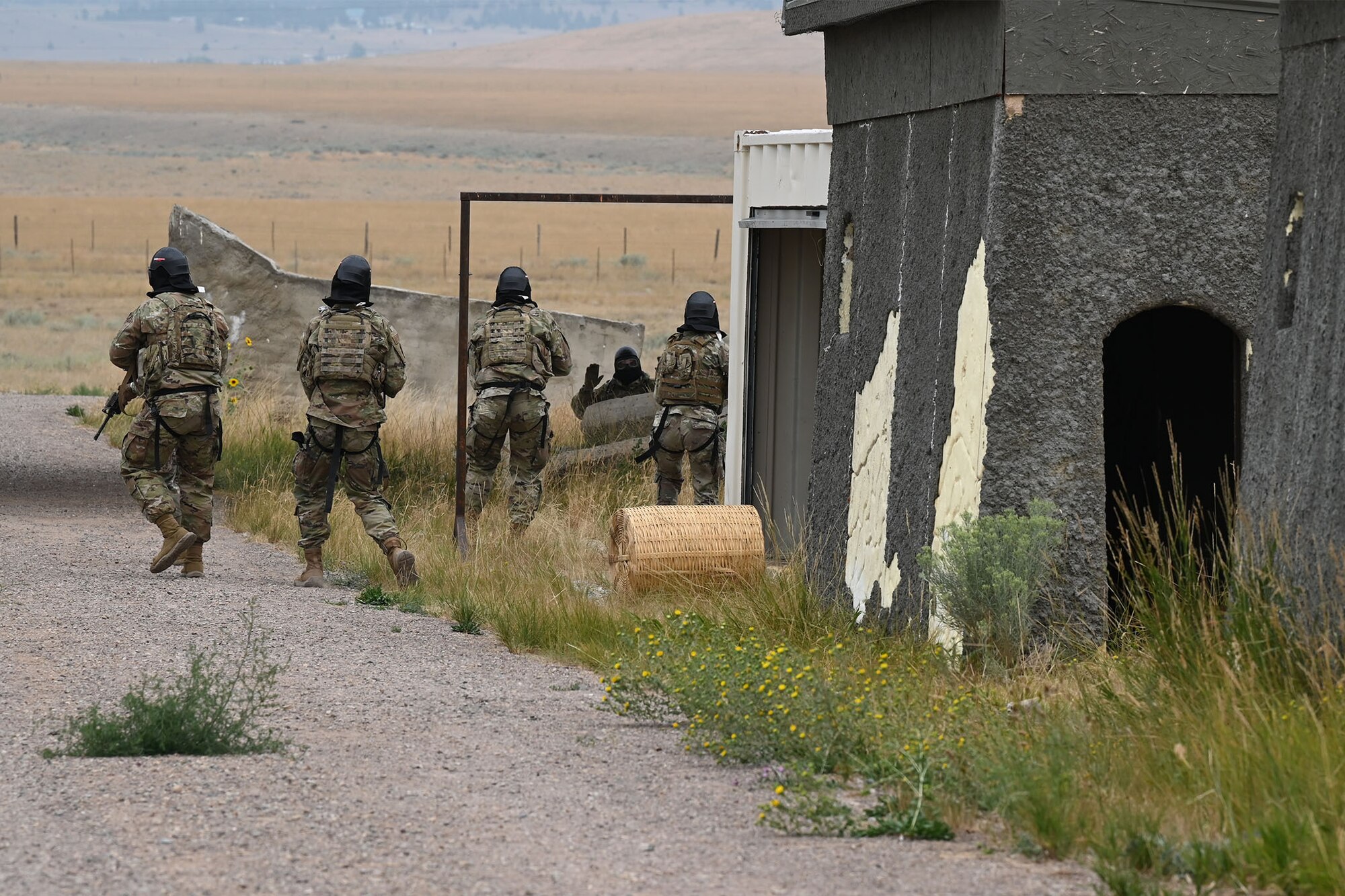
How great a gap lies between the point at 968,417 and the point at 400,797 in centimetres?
274

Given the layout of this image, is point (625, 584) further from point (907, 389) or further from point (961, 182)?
point (961, 182)

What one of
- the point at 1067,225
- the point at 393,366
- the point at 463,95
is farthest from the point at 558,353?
the point at 463,95

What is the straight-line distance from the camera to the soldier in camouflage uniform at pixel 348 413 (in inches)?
379

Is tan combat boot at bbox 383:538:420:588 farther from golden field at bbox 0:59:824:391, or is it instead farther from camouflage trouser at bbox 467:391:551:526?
golden field at bbox 0:59:824:391

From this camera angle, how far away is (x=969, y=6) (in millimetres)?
7051

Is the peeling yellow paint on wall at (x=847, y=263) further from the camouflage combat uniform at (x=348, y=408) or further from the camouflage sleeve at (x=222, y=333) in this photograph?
the camouflage sleeve at (x=222, y=333)

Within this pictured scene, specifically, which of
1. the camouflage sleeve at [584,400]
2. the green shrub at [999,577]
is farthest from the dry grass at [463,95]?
the green shrub at [999,577]

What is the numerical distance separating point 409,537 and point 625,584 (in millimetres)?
2839

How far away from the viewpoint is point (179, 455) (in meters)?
10.1

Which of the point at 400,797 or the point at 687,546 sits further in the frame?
the point at 687,546

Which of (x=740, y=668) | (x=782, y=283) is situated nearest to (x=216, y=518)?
(x=782, y=283)

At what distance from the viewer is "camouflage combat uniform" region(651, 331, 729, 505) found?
460 inches

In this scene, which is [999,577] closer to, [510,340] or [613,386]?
[510,340]

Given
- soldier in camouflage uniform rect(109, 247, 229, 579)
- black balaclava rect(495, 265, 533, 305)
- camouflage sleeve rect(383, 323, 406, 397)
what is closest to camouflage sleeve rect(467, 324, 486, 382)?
black balaclava rect(495, 265, 533, 305)
